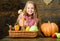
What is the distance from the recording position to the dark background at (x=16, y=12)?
220cm

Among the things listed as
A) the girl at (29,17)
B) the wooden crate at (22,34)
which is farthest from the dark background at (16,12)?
the wooden crate at (22,34)

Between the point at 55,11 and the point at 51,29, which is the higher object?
the point at 55,11

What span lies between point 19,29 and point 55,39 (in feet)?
1.09

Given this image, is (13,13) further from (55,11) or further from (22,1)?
(55,11)

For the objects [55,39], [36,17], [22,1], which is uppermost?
[22,1]

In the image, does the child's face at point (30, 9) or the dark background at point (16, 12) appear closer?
the child's face at point (30, 9)

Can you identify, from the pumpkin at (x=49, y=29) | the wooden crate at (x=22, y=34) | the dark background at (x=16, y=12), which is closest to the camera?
the wooden crate at (x=22, y=34)

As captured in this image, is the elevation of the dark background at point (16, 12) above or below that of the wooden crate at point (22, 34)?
above

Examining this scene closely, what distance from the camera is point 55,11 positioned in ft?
7.23

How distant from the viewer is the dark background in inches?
86.7

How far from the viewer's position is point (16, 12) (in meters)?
2.21

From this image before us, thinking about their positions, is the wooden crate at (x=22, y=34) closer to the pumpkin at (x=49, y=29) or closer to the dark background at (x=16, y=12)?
the pumpkin at (x=49, y=29)

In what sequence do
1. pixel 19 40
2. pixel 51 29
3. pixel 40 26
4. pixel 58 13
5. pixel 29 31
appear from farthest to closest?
1. pixel 58 13
2. pixel 40 26
3. pixel 51 29
4. pixel 29 31
5. pixel 19 40

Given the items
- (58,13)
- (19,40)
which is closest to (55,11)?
(58,13)
